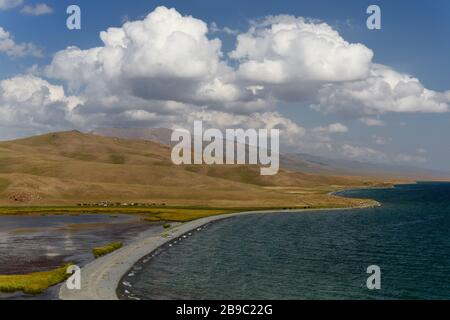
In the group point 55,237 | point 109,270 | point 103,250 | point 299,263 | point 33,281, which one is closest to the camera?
point 33,281

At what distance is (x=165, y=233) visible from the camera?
343 ft

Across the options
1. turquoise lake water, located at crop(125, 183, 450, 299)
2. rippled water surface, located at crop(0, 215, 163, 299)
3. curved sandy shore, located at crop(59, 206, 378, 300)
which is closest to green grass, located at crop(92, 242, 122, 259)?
rippled water surface, located at crop(0, 215, 163, 299)

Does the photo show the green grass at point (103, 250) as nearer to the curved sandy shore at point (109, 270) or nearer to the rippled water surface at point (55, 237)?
the rippled water surface at point (55, 237)

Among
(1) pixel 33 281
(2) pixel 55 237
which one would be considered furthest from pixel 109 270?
(2) pixel 55 237

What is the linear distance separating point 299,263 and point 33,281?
36.5 meters

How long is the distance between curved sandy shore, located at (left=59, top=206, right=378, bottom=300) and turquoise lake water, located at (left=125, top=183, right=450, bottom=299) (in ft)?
7.86

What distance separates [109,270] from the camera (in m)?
64.6

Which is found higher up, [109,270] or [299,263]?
[109,270]

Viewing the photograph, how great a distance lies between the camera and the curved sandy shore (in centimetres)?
5147

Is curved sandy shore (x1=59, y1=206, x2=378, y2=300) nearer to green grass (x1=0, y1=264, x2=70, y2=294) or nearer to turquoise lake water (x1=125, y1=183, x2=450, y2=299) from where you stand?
green grass (x1=0, y1=264, x2=70, y2=294)

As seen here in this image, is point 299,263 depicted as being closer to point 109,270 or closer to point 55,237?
point 109,270
